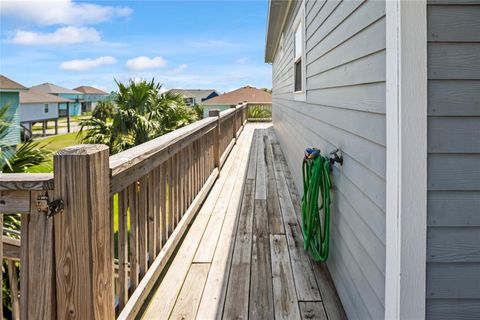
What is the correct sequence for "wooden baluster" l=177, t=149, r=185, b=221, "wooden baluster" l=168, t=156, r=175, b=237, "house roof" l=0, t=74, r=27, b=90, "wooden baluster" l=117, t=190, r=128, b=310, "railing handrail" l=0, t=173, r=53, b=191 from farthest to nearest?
"house roof" l=0, t=74, r=27, b=90 → "wooden baluster" l=177, t=149, r=185, b=221 → "wooden baluster" l=168, t=156, r=175, b=237 → "wooden baluster" l=117, t=190, r=128, b=310 → "railing handrail" l=0, t=173, r=53, b=191

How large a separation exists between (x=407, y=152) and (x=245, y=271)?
5.03ft

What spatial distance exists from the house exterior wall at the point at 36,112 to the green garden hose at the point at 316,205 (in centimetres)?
2747

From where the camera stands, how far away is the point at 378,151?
154 cm

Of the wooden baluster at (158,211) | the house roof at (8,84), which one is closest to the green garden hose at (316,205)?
the wooden baluster at (158,211)

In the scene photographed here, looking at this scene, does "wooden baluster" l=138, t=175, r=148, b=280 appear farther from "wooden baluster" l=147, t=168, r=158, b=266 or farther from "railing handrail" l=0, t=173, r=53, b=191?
"railing handrail" l=0, t=173, r=53, b=191

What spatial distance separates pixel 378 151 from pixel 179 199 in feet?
6.31

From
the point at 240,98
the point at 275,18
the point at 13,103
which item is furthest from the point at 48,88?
the point at 275,18

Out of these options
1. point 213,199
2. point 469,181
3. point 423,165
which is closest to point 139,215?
point 423,165

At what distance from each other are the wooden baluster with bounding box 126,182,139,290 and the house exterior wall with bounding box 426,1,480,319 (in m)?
1.34

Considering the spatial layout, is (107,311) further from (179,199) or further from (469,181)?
(179,199)

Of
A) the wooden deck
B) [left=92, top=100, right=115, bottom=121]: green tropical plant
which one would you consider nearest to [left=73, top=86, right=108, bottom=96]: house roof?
[left=92, top=100, right=115, bottom=121]: green tropical plant

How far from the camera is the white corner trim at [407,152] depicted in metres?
1.30

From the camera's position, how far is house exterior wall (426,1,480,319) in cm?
130

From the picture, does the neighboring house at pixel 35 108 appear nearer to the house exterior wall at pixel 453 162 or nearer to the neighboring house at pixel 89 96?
the house exterior wall at pixel 453 162
